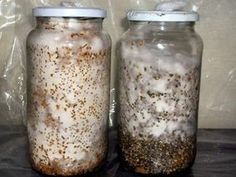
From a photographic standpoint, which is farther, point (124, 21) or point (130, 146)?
point (124, 21)

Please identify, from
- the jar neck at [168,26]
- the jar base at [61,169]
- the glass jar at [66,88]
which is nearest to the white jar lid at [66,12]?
the glass jar at [66,88]

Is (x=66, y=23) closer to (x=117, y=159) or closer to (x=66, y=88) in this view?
(x=66, y=88)

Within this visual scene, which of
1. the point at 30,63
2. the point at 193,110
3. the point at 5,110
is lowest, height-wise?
the point at 5,110

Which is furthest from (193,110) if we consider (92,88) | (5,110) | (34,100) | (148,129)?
(5,110)

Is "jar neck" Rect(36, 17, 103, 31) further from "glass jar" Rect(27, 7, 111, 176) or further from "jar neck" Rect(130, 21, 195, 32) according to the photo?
"jar neck" Rect(130, 21, 195, 32)

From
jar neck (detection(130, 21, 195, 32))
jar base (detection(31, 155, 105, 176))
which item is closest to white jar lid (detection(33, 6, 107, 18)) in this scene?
Answer: jar neck (detection(130, 21, 195, 32))

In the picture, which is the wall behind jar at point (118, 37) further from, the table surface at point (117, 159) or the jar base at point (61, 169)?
the jar base at point (61, 169)

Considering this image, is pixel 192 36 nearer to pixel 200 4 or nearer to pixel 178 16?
pixel 178 16

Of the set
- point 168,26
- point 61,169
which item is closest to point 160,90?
Result: point 168,26
